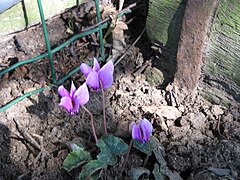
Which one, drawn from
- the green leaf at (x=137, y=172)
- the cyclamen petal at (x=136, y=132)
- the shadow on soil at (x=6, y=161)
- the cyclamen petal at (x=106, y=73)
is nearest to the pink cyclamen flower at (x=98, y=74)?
the cyclamen petal at (x=106, y=73)

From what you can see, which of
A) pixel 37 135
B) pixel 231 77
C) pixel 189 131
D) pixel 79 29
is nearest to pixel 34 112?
pixel 37 135

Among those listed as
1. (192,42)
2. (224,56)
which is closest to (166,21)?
(192,42)

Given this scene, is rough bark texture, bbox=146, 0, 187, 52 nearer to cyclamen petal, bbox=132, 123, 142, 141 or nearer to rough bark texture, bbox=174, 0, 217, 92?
rough bark texture, bbox=174, 0, 217, 92

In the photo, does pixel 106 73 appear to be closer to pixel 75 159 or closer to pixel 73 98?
pixel 73 98

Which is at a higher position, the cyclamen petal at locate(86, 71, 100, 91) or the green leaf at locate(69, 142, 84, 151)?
the cyclamen petal at locate(86, 71, 100, 91)

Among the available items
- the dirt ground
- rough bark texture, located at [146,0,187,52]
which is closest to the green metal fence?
the dirt ground

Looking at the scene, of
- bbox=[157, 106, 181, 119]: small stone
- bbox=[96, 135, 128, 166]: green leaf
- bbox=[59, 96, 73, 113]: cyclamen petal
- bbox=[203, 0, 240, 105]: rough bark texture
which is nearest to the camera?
bbox=[59, 96, 73, 113]: cyclamen petal

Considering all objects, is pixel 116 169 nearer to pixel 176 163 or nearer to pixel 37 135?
pixel 176 163
